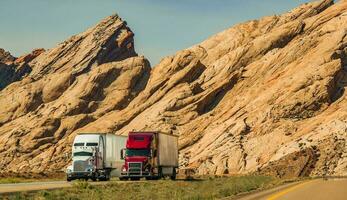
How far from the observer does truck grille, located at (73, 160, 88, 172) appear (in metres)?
57.0

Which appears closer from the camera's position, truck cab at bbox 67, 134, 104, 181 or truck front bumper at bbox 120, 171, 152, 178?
truck cab at bbox 67, 134, 104, 181

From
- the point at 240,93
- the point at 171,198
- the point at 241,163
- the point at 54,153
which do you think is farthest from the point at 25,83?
the point at 171,198

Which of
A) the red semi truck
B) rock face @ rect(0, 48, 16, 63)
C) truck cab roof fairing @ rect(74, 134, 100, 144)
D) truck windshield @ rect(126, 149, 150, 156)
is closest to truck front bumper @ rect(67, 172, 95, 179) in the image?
truck cab roof fairing @ rect(74, 134, 100, 144)

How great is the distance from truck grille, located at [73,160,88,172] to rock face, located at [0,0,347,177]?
45096 mm

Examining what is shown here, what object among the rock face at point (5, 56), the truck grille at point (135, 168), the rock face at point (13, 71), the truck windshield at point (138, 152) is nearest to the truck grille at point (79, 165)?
the truck windshield at point (138, 152)

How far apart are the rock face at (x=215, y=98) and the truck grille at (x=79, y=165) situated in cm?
4510

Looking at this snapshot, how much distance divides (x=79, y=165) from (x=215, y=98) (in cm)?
6716

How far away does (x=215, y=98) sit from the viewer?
12162 cm

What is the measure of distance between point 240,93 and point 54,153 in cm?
3868

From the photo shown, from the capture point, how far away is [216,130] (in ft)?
358

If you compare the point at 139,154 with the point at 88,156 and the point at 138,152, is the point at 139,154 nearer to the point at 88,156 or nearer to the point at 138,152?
the point at 138,152

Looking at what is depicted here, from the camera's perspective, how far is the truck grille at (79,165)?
57.0 metres

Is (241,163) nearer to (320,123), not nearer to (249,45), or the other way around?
(320,123)

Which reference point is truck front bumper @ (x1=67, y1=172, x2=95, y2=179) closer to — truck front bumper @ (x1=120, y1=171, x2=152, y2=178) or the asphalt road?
truck front bumper @ (x1=120, y1=171, x2=152, y2=178)
